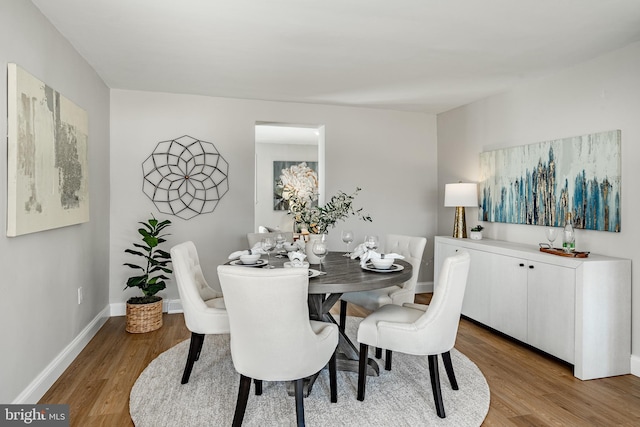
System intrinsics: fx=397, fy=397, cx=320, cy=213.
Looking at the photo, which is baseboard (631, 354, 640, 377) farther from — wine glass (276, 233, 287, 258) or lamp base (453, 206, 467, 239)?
wine glass (276, 233, 287, 258)

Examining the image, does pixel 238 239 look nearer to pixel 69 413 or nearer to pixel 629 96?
pixel 69 413

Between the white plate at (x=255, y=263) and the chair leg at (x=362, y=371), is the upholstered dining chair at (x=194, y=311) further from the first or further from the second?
the chair leg at (x=362, y=371)

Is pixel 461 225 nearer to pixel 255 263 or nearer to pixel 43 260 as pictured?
pixel 255 263

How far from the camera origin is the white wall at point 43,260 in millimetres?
2057

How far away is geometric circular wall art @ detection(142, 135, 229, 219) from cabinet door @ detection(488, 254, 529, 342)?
115 inches

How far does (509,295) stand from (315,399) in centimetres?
202

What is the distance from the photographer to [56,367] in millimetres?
2668

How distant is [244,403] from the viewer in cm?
196

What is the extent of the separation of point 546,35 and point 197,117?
3.36 metres

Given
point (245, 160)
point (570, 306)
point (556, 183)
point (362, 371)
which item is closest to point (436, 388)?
point (362, 371)

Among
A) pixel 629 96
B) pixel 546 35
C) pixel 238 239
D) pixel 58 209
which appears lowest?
pixel 238 239

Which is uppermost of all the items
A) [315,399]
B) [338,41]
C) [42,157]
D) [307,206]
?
[338,41]

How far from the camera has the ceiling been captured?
2.36 metres

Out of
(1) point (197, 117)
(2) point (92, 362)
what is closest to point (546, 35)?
(1) point (197, 117)
